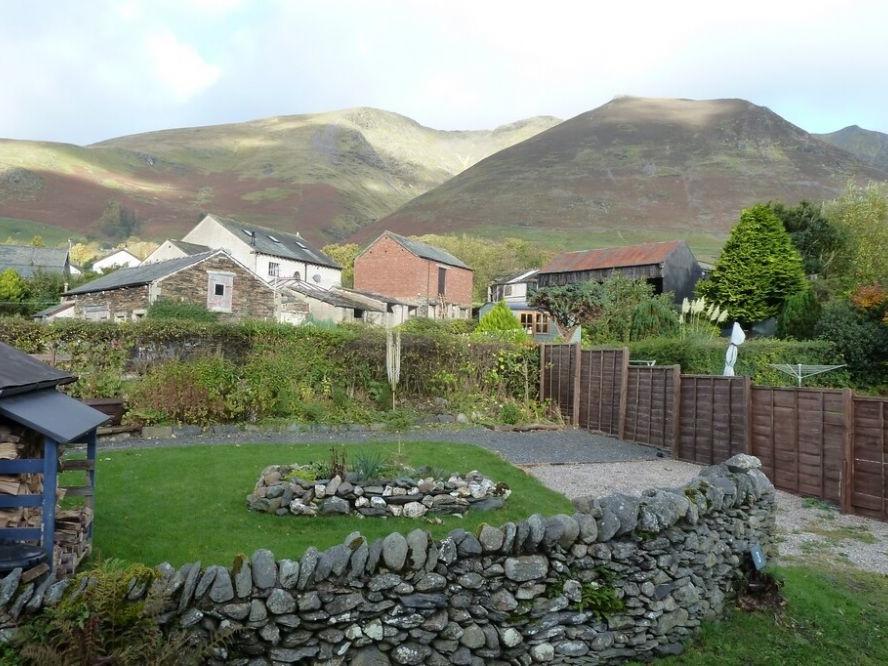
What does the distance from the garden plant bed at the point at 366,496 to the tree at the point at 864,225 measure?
27639 mm

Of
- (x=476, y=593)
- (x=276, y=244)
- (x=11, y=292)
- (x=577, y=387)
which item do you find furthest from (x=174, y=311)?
(x=476, y=593)

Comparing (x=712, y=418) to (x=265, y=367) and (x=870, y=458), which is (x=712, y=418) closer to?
(x=870, y=458)

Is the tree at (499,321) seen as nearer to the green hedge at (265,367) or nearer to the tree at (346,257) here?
the green hedge at (265,367)

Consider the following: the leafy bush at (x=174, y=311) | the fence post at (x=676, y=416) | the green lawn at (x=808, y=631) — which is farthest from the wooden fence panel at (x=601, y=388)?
the leafy bush at (x=174, y=311)

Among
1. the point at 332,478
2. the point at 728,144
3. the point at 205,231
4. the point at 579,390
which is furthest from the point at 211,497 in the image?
the point at 728,144

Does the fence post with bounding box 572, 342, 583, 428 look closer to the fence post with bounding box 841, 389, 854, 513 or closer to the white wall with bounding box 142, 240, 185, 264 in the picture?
the fence post with bounding box 841, 389, 854, 513

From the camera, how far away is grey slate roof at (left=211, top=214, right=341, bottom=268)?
4500cm

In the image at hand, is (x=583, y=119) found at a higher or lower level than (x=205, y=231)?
higher

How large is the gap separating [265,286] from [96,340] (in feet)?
67.9

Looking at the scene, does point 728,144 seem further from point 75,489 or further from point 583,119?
point 75,489

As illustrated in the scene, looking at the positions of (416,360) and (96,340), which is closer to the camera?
(96,340)

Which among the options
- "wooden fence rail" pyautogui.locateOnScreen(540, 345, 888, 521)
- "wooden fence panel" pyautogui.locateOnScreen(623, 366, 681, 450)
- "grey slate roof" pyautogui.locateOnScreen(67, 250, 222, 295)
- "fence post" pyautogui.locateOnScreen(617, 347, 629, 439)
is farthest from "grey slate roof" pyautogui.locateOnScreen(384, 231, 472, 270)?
"wooden fence panel" pyautogui.locateOnScreen(623, 366, 681, 450)

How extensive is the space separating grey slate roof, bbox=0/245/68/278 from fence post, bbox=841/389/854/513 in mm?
55325

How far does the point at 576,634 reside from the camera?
4.52 meters
